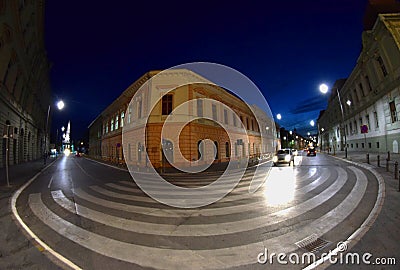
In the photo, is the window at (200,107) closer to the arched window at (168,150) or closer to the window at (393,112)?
the arched window at (168,150)

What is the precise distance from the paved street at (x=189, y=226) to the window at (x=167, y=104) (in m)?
14.0

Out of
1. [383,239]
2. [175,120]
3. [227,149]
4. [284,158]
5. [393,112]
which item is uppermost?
[393,112]

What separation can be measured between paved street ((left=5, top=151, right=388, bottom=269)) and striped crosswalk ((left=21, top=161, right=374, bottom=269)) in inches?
0.6

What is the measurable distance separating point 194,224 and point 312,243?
251 centimetres

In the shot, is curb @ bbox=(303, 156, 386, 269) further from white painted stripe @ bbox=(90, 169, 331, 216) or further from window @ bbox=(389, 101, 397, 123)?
window @ bbox=(389, 101, 397, 123)

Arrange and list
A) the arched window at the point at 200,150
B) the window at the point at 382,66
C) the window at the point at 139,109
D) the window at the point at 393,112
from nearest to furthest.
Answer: the window at the point at 393,112 → the arched window at the point at 200,150 → the window at the point at 139,109 → the window at the point at 382,66

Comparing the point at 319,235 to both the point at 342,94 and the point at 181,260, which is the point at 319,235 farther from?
the point at 342,94

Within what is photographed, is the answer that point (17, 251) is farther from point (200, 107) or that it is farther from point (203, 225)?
point (200, 107)

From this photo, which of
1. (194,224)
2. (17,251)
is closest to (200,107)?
(194,224)

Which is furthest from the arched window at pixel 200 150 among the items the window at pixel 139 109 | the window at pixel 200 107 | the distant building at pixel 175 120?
the window at pixel 139 109

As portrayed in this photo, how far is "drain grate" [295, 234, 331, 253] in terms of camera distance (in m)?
3.57

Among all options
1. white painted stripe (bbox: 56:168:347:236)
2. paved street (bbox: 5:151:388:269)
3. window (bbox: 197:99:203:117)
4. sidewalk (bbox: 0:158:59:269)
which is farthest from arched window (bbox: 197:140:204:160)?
sidewalk (bbox: 0:158:59:269)

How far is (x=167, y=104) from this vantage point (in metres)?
21.0

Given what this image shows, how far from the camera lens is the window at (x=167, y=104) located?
68.7ft
